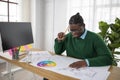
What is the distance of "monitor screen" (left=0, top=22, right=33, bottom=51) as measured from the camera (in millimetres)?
1427

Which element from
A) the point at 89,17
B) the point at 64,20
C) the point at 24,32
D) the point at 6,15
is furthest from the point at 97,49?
the point at 6,15

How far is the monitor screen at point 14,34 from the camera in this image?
56.2 inches

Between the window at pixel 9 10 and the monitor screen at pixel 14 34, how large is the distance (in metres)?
2.09

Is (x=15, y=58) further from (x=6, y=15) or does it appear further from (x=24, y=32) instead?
(x=6, y=15)

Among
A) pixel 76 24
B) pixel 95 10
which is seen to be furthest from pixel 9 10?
pixel 76 24

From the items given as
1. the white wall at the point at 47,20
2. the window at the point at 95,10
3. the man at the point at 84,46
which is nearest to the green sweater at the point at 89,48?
the man at the point at 84,46

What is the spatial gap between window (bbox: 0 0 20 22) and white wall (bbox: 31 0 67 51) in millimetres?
544

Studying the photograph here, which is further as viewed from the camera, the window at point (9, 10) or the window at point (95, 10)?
the window at point (9, 10)

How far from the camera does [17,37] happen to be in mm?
1591

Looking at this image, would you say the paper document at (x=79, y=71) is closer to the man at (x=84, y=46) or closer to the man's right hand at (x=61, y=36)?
the man at (x=84, y=46)

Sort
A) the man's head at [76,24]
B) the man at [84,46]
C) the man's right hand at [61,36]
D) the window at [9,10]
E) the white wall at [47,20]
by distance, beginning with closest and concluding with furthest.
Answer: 1. the man at [84,46]
2. the man's head at [76,24]
3. the man's right hand at [61,36]
4. the window at [9,10]
5. the white wall at [47,20]

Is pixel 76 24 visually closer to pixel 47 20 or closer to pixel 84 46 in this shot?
pixel 84 46

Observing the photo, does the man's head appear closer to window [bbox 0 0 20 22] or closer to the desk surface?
the desk surface

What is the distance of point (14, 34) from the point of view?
1556 millimetres
